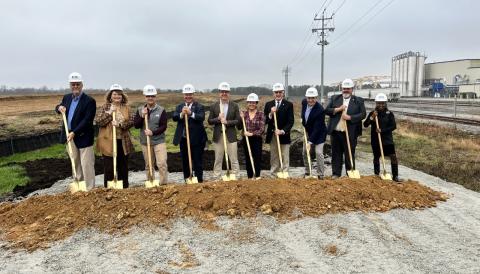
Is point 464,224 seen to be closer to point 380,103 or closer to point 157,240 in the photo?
point 380,103

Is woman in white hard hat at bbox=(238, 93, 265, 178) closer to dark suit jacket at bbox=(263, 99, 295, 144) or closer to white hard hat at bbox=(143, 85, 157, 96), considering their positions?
dark suit jacket at bbox=(263, 99, 295, 144)

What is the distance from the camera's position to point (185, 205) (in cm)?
651

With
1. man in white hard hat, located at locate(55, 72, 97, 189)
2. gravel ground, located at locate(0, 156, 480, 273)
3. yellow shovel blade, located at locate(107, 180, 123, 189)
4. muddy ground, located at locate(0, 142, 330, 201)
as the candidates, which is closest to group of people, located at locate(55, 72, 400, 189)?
man in white hard hat, located at locate(55, 72, 97, 189)

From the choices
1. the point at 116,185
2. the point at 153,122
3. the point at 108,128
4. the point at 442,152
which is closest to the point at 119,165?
the point at 116,185

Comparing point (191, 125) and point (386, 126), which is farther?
point (386, 126)

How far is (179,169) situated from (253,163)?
3.80m

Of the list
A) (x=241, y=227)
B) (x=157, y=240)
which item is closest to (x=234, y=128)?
(x=241, y=227)

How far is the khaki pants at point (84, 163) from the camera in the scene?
7.43 m

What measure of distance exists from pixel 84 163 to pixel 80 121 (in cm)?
77

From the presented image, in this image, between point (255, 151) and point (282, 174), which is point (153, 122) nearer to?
point (255, 151)

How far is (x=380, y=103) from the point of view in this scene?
350 inches

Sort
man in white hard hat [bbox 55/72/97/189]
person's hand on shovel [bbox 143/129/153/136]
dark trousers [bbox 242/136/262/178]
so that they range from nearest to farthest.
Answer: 1. man in white hard hat [bbox 55/72/97/189]
2. person's hand on shovel [bbox 143/129/153/136]
3. dark trousers [bbox 242/136/262/178]

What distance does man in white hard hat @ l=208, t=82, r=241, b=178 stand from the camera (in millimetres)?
8320

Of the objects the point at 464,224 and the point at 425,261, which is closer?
the point at 425,261
